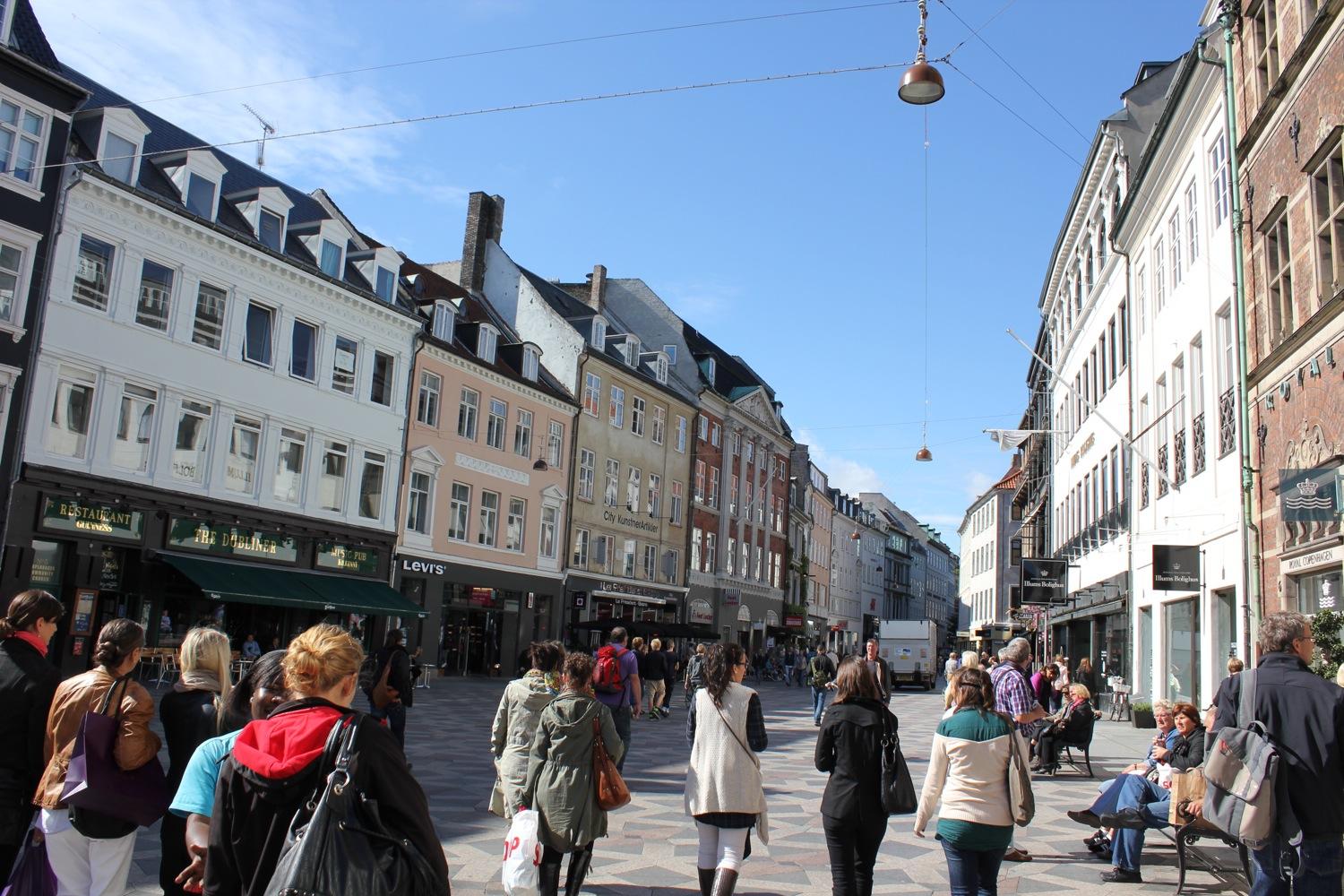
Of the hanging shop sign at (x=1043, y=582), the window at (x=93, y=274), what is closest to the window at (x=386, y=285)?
the window at (x=93, y=274)

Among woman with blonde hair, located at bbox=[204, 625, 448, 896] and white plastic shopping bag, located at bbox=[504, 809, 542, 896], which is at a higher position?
woman with blonde hair, located at bbox=[204, 625, 448, 896]

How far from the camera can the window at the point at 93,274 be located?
22.8 meters

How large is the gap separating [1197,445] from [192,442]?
21.0 m

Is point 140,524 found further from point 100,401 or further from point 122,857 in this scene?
point 122,857

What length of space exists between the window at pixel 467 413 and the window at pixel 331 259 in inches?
237

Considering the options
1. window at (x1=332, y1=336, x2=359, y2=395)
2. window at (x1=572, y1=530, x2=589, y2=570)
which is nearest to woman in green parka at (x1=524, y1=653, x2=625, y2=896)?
window at (x1=332, y1=336, x2=359, y2=395)

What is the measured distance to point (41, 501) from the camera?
21.8 m

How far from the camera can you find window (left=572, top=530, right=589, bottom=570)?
4041 centimetres

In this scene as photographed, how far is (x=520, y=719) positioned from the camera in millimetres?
7621

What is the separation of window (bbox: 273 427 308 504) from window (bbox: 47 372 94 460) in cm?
532

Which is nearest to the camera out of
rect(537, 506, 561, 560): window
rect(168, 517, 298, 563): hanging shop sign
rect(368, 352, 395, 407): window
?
rect(168, 517, 298, 563): hanging shop sign

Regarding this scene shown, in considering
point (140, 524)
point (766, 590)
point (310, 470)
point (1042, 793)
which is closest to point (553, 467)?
point (310, 470)

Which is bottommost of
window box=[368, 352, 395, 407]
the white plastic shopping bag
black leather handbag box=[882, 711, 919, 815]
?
the white plastic shopping bag

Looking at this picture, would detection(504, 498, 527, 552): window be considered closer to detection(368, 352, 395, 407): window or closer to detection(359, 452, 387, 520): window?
detection(359, 452, 387, 520): window
